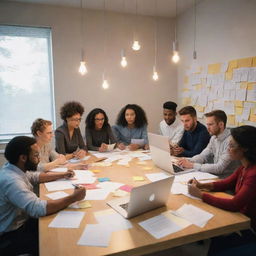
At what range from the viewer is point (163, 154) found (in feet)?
7.26

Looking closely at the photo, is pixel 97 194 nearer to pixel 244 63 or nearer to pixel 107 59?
pixel 244 63

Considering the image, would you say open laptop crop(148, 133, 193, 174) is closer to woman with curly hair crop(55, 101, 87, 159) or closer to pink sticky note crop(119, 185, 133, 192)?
pink sticky note crop(119, 185, 133, 192)

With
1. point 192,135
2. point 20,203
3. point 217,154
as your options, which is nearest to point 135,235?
point 20,203

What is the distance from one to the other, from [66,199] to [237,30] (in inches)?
111

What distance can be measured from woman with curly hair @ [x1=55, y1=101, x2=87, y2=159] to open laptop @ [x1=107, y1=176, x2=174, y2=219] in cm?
150

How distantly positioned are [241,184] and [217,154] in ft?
2.53

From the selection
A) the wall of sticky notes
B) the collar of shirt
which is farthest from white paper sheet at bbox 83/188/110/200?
the wall of sticky notes

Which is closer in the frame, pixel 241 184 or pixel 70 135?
pixel 241 184

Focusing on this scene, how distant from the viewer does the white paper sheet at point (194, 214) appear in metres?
1.36

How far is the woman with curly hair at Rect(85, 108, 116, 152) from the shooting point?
3352 mm

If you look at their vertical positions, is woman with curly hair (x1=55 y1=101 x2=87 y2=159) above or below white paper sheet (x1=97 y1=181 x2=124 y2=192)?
above

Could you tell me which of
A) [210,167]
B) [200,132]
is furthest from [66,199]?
[200,132]

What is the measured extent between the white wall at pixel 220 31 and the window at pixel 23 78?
2173 millimetres

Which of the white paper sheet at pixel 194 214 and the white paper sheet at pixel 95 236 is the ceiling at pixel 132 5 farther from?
the white paper sheet at pixel 95 236
